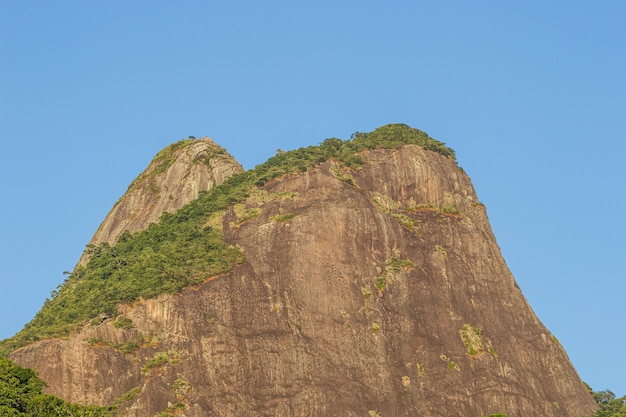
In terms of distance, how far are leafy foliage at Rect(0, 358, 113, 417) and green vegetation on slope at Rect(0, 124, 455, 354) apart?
14575 mm

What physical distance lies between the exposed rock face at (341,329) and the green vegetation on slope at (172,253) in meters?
1.53

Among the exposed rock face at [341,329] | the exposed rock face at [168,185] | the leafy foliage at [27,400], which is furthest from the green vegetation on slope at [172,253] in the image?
the leafy foliage at [27,400]

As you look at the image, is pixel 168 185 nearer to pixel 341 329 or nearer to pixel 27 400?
pixel 341 329

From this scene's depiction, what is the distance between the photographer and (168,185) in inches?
4973

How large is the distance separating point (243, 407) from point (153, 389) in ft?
20.8

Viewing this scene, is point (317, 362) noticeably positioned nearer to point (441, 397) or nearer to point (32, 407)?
point (441, 397)

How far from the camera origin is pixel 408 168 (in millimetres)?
112875

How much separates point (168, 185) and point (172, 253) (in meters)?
22.7

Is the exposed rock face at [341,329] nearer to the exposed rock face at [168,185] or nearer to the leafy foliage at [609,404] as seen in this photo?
the leafy foliage at [609,404]

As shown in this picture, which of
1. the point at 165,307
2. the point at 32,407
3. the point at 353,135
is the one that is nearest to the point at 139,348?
the point at 165,307

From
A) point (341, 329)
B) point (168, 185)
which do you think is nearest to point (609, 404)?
point (341, 329)

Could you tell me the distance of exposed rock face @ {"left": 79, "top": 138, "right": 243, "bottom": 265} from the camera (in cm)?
12281

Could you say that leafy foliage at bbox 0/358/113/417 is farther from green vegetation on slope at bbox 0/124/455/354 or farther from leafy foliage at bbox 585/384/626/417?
leafy foliage at bbox 585/384/626/417

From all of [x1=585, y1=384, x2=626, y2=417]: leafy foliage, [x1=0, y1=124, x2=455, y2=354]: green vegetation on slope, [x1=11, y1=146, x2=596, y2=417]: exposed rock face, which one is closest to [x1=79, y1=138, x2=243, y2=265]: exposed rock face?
[x1=0, y1=124, x2=455, y2=354]: green vegetation on slope
